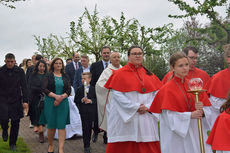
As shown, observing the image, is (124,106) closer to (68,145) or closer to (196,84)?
(196,84)

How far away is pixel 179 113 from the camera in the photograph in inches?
183

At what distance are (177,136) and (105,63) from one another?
4862mm

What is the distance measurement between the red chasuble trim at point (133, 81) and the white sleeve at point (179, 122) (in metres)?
1.26

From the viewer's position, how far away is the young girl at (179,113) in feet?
15.2

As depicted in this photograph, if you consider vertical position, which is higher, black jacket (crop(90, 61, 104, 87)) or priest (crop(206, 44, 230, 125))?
black jacket (crop(90, 61, 104, 87))

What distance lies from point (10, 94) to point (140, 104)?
14.0 feet

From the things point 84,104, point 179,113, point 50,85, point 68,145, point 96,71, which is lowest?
point 68,145

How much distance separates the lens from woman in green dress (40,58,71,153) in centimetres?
770

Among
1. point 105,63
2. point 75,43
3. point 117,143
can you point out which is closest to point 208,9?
point 105,63

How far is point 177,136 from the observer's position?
188 inches

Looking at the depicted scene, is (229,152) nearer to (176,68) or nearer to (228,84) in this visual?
(176,68)

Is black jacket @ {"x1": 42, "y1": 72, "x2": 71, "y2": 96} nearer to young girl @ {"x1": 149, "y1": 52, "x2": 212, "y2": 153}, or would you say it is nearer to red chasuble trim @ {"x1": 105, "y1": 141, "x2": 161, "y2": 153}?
red chasuble trim @ {"x1": 105, "y1": 141, "x2": 161, "y2": 153}

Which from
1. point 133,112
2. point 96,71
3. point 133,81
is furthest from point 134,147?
point 96,71

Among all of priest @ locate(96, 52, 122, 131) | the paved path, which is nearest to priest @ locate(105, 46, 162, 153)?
priest @ locate(96, 52, 122, 131)
